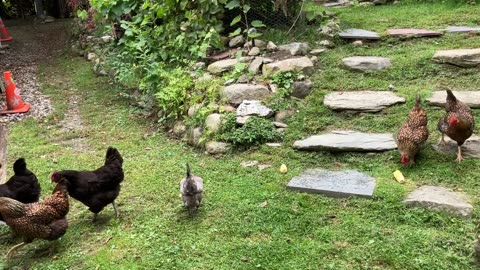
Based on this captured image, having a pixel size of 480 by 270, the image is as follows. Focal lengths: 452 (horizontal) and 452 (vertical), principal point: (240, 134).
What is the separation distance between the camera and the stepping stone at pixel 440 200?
367 cm

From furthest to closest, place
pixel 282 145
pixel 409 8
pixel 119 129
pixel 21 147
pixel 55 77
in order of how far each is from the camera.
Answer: pixel 55 77, pixel 409 8, pixel 119 129, pixel 21 147, pixel 282 145

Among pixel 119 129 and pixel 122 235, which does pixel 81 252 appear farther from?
pixel 119 129

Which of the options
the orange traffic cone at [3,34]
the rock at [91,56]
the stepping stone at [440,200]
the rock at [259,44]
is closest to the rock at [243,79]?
the rock at [259,44]

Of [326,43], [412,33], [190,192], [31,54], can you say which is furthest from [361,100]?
[31,54]

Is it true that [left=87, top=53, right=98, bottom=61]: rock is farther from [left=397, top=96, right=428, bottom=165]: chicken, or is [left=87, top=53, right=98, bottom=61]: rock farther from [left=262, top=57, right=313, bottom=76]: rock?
[left=397, top=96, right=428, bottom=165]: chicken

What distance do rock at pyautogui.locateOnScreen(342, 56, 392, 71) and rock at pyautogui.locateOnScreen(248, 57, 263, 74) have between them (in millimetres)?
1176

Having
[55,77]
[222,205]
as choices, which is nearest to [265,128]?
[222,205]

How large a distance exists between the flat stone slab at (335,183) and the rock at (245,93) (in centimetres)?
155

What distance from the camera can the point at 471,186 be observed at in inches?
158

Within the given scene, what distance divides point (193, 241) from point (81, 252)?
960 millimetres

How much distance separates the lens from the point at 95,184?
4.07 metres

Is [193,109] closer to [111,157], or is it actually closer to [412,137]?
[111,157]

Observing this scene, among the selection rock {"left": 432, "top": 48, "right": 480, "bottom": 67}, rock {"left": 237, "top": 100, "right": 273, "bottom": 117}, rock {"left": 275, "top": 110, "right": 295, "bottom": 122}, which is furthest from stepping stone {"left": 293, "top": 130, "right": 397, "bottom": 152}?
rock {"left": 432, "top": 48, "right": 480, "bottom": 67}

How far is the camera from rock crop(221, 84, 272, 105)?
5.83m
